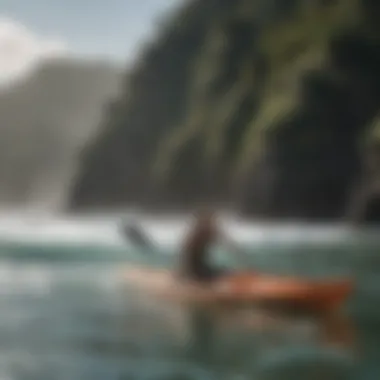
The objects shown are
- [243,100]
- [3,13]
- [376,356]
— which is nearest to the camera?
[376,356]

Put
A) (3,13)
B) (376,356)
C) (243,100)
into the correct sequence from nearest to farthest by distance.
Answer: (376,356) < (3,13) < (243,100)

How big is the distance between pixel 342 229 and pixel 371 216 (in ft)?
0.31

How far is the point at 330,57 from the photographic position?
103 inches

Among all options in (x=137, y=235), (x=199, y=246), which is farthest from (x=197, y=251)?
(x=137, y=235)

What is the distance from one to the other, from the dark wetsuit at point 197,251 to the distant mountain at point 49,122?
0.38 metres

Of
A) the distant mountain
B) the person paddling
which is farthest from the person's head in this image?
the distant mountain

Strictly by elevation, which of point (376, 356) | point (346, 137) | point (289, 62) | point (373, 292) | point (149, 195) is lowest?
point (376, 356)

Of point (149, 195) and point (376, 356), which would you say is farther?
point (149, 195)

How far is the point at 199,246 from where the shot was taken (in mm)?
2240

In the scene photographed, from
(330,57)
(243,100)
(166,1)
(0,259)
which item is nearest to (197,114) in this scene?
(243,100)

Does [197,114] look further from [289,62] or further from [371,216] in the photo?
[371,216]

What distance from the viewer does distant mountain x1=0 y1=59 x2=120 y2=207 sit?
2.30 meters

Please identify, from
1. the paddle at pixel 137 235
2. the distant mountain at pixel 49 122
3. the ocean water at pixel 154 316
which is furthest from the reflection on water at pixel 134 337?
the distant mountain at pixel 49 122

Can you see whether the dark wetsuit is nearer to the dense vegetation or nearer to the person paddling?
the person paddling
